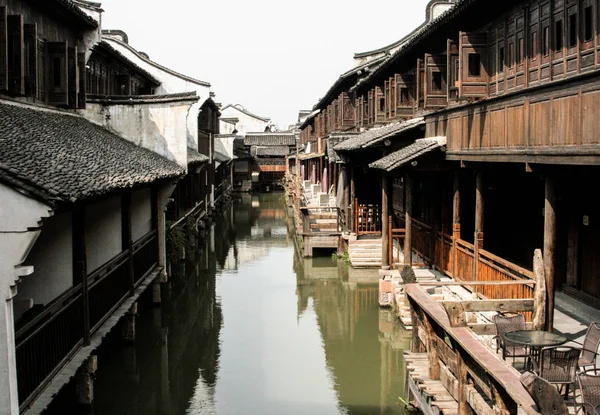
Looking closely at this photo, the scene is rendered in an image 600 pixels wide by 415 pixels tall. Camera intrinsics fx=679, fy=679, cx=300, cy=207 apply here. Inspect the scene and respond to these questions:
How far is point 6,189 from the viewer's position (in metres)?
7.47

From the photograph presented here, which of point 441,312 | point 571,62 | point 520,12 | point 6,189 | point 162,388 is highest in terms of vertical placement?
point 520,12

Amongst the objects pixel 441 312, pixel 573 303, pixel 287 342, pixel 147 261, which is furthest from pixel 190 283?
pixel 441 312

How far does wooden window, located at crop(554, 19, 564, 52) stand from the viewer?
38.1 ft

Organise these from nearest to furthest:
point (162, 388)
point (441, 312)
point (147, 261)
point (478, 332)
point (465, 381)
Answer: point (465, 381), point (441, 312), point (478, 332), point (162, 388), point (147, 261)

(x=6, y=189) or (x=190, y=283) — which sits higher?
(x=6, y=189)

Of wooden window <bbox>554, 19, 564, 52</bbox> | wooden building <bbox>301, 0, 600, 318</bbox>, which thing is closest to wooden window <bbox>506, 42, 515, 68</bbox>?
wooden building <bbox>301, 0, 600, 318</bbox>

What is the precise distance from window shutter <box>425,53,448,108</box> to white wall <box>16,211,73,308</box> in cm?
937

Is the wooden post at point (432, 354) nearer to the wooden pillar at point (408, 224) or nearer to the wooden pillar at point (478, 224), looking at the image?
the wooden pillar at point (478, 224)

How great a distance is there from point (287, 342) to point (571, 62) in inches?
344

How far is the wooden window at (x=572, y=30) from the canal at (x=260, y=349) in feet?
22.2

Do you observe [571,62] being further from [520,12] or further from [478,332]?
[478,332]

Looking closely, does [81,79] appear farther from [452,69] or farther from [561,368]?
[561,368]

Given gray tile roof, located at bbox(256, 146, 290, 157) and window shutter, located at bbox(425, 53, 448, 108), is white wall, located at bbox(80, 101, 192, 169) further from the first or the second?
gray tile roof, located at bbox(256, 146, 290, 157)

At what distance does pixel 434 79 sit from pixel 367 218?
28.0ft
